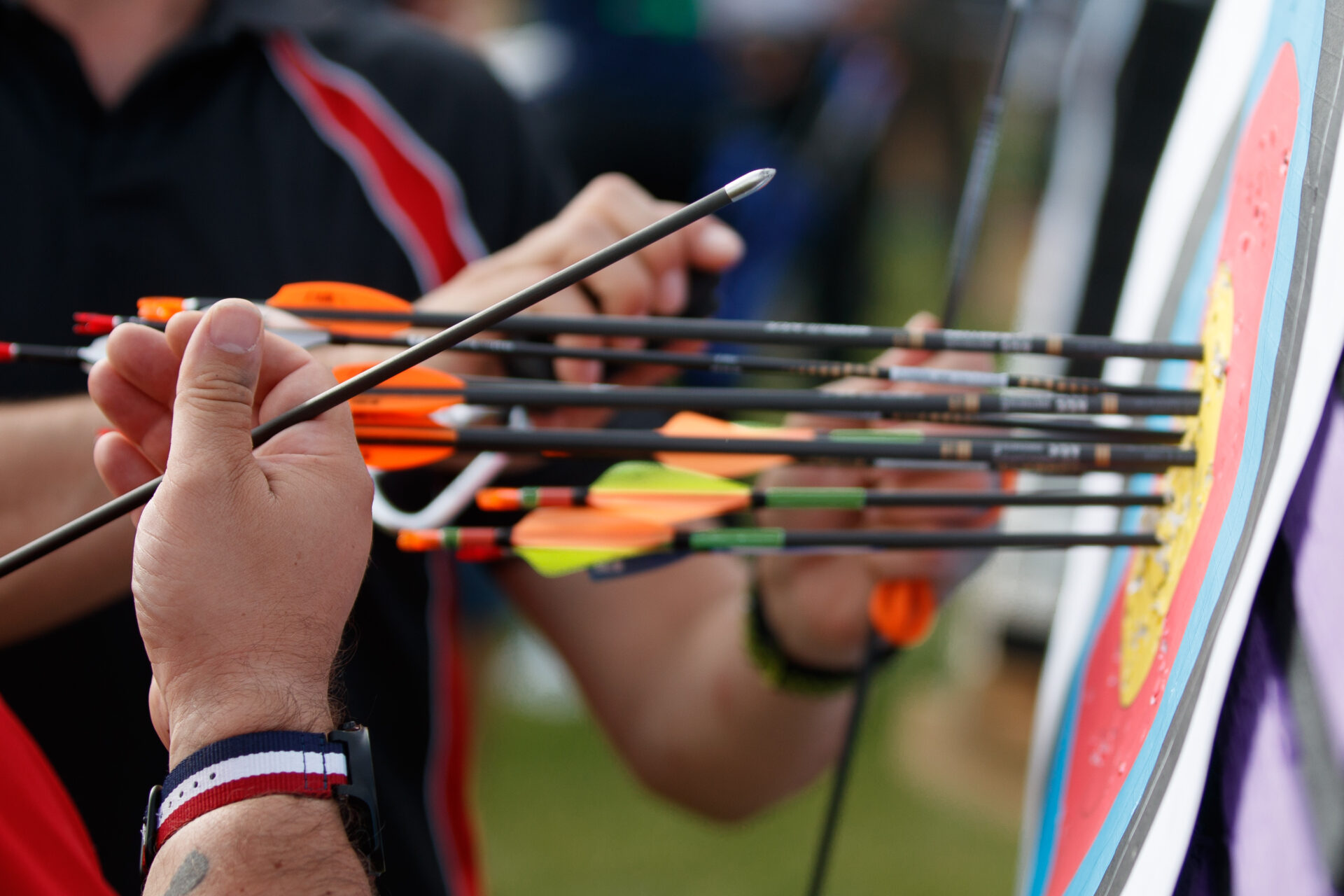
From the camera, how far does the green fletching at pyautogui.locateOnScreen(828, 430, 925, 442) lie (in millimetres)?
539

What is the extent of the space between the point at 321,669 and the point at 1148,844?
0.35m

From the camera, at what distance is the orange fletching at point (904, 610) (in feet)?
2.34

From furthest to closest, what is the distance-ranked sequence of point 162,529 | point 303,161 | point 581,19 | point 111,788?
point 581,19
point 303,161
point 111,788
point 162,529

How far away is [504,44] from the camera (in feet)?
10.0

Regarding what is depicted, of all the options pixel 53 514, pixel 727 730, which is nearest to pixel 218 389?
pixel 53 514

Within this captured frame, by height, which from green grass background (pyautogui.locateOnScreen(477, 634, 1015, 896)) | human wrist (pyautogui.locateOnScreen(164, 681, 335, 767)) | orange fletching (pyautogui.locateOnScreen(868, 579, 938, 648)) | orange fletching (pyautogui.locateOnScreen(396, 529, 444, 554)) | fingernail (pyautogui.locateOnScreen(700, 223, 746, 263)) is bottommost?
green grass background (pyautogui.locateOnScreen(477, 634, 1015, 896))

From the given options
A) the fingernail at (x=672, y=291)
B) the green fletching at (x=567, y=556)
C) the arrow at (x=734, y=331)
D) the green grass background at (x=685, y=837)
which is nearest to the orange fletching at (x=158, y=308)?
the arrow at (x=734, y=331)

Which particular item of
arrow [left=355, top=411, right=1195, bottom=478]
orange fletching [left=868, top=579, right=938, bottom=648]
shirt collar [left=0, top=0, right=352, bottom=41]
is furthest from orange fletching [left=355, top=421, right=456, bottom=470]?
shirt collar [left=0, top=0, right=352, bottom=41]

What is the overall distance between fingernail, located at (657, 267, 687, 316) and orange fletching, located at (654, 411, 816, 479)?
0.51 feet

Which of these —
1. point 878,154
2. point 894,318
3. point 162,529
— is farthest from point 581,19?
point 162,529

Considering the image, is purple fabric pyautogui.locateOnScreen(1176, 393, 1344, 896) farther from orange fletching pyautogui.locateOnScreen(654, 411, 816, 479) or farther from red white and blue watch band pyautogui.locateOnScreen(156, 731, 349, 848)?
red white and blue watch band pyautogui.locateOnScreen(156, 731, 349, 848)

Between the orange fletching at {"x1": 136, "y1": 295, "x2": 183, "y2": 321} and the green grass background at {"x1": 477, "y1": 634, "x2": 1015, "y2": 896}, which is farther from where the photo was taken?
the green grass background at {"x1": 477, "y1": 634, "x2": 1015, "y2": 896}

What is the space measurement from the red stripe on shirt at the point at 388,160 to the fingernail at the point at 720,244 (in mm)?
284

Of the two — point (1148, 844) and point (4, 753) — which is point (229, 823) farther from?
point (1148, 844)
